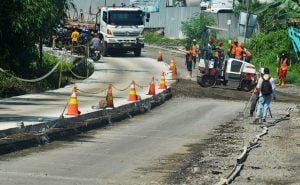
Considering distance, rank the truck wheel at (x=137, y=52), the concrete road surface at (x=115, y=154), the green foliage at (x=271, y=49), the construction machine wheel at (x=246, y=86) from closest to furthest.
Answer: the concrete road surface at (x=115, y=154) < the construction machine wheel at (x=246, y=86) < the green foliage at (x=271, y=49) < the truck wheel at (x=137, y=52)

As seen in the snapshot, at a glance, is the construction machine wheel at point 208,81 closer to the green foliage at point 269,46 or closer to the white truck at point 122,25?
the green foliage at point 269,46

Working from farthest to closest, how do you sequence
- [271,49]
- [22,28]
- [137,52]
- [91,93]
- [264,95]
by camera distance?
[137,52] → [271,49] → [91,93] → [22,28] → [264,95]

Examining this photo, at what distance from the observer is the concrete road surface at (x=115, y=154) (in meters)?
13.8

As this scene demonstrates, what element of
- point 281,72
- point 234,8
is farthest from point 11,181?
point 234,8

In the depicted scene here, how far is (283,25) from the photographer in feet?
174

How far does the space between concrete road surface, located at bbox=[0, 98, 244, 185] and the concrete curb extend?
0.28m

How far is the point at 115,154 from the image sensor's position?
56.2 feet

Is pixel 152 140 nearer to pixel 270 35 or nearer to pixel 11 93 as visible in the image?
pixel 11 93

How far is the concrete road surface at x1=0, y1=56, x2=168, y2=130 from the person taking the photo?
2270 cm

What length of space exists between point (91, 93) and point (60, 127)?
1211 centimetres

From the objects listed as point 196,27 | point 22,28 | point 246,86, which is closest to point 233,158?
point 22,28

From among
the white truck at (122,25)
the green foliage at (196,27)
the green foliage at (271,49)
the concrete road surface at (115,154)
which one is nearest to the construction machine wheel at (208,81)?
the concrete road surface at (115,154)

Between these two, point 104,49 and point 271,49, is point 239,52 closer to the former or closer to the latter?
point 271,49

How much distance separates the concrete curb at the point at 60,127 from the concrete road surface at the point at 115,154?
Answer: 0.28 metres
